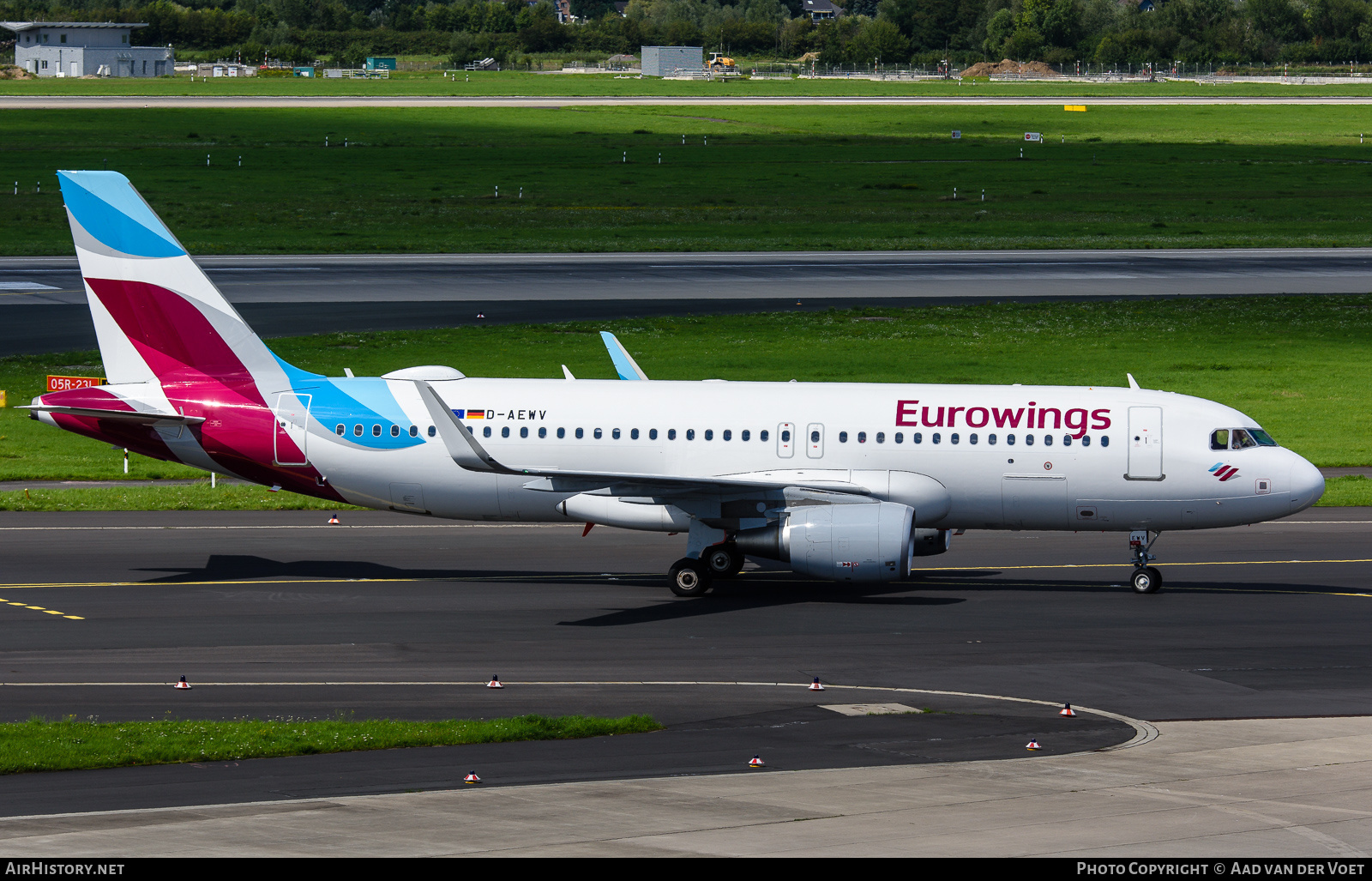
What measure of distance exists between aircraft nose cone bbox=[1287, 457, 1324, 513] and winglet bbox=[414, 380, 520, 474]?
17.0 meters

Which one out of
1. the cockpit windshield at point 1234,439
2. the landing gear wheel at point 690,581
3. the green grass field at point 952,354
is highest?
the cockpit windshield at point 1234,439

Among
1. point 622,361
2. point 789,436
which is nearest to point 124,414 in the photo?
point 622,361

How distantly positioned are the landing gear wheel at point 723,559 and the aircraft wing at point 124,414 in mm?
11739

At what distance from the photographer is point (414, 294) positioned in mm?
76375

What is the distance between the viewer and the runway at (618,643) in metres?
22.2

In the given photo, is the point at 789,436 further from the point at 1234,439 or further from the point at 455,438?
the point at 1234,439

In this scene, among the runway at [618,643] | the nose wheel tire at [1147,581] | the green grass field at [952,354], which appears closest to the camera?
the runway at [618,643]

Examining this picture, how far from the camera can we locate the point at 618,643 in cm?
2975

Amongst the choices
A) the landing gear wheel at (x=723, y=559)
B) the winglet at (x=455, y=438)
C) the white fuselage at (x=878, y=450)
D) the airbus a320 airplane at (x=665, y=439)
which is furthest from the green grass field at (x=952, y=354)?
the landing gear wheel at (x=723, y=559)

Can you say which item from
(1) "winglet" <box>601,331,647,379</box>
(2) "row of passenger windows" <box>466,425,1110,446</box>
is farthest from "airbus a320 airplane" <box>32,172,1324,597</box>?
(1) "winglet" <box>601,331,647,379</box>

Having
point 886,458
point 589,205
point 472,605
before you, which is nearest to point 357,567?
point 472,605

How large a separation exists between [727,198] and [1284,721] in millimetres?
98991

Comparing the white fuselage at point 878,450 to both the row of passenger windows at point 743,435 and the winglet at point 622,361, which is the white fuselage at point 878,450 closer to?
the row of passenger windows at point 743,435

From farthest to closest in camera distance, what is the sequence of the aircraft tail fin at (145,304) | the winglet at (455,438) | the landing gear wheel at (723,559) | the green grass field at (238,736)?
the aircraft tail fin at (145,304)
the landing gear wheel at (723,559)
the winglet at (455,438)
the green grass field at (238,736)
